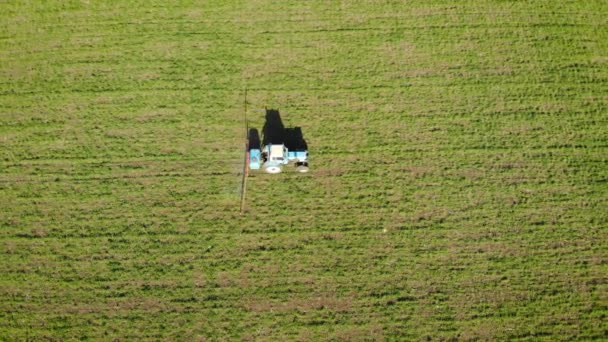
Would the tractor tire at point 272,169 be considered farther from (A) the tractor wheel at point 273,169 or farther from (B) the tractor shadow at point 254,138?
(B) the tractor shadow at point 254,138

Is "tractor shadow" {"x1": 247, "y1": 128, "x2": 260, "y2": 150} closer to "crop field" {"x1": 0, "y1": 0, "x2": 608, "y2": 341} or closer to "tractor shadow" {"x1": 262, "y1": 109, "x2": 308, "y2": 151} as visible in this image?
"tractor shadow" {"x1": 262, "y1": 109, "x2": 308, "y2": 151}

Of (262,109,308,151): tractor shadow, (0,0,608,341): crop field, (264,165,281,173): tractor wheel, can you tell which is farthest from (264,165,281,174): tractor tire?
(262,109,308,151): tractor shadow

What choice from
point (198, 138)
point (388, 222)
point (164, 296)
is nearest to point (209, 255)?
point (164, 296)

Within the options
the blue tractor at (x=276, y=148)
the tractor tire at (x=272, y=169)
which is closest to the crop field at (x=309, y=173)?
the tractor tire at (x=272, y=169)

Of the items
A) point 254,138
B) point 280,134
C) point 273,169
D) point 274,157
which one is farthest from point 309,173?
point 254,138

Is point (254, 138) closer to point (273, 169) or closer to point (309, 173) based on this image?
point (273, 169)

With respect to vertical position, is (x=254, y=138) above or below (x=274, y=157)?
above
